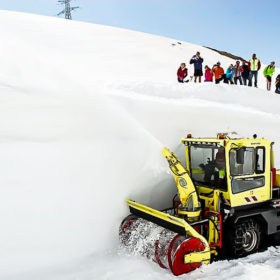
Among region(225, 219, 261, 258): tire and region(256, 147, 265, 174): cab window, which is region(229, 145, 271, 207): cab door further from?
region(225, 219, 261, 258): tire

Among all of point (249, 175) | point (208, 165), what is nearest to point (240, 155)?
point (249, 175)

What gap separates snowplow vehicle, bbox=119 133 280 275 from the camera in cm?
432

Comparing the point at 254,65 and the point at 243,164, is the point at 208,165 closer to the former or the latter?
the point at 243,164

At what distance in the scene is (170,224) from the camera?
4.43 metres

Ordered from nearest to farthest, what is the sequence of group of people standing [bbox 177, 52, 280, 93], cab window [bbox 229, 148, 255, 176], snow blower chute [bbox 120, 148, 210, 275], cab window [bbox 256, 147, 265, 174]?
snow blower chute [bbox 120, 148, 210, 275]
cab window [bbox 229, 148, 255, 176]
cab window [bbox 256, 147, 265, 174]
group of people standing [bbox 177, 52, 280, 93]

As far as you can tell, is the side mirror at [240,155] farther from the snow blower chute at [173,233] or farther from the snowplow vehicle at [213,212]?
the snow blower chute at [173,233]

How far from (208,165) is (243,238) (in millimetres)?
1216

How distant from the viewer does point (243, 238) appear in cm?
491

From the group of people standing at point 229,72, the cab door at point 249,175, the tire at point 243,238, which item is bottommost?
the tire at point 243,238

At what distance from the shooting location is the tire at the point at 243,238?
4695 mm

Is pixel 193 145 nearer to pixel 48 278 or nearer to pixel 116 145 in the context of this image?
pixel 116 145

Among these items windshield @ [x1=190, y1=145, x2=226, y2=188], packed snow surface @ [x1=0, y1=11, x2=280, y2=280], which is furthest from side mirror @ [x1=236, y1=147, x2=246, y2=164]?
packed snow surface @ [x1=0, y1=11, x2=280, y2=280]

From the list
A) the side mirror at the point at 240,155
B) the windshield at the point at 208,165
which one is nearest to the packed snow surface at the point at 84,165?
the windshield at the point at 208,165

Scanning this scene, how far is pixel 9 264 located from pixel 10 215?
24.7 inches
